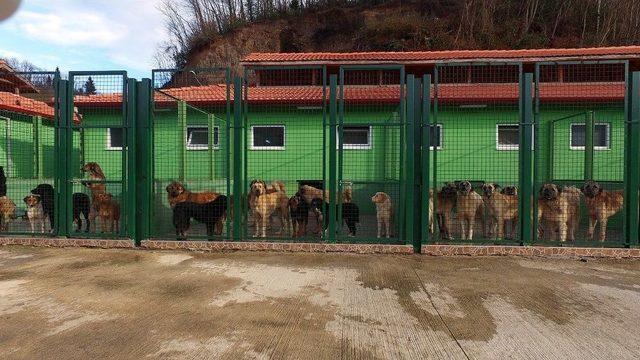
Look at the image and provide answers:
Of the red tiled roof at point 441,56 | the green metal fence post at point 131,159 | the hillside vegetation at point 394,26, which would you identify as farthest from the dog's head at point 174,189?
the hillside vegetation at point 394,26

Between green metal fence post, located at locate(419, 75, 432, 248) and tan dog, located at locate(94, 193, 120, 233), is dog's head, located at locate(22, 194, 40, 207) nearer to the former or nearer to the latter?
tan dog, located at locate(94, 193, 120, 233)

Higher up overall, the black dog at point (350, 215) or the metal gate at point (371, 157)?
the metal gate at point (371, 157)

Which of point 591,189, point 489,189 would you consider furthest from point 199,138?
point 591,189

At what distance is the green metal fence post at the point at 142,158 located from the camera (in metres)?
7.56

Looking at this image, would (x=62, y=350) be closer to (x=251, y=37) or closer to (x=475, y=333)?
(x=475, y=333)

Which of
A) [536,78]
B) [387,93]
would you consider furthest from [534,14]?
[536,78]

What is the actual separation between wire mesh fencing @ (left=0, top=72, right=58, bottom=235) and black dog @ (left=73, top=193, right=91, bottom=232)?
39cm

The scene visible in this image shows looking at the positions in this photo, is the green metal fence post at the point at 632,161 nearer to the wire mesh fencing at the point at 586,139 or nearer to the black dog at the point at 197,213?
the wire mesh fencing at the point at 586,139

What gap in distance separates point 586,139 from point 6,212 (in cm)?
1254

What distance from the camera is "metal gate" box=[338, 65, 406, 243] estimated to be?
742 centimetres

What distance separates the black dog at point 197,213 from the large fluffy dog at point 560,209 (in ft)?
19.0

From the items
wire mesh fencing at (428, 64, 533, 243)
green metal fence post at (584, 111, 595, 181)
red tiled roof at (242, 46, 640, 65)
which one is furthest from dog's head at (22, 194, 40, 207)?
green metal fence post at (584, 111, 595, 181)

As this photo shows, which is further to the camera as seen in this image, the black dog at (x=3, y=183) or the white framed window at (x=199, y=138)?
the white framed window at (x=199, y=138)

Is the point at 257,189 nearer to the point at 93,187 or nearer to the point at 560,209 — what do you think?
the point at 93,187
